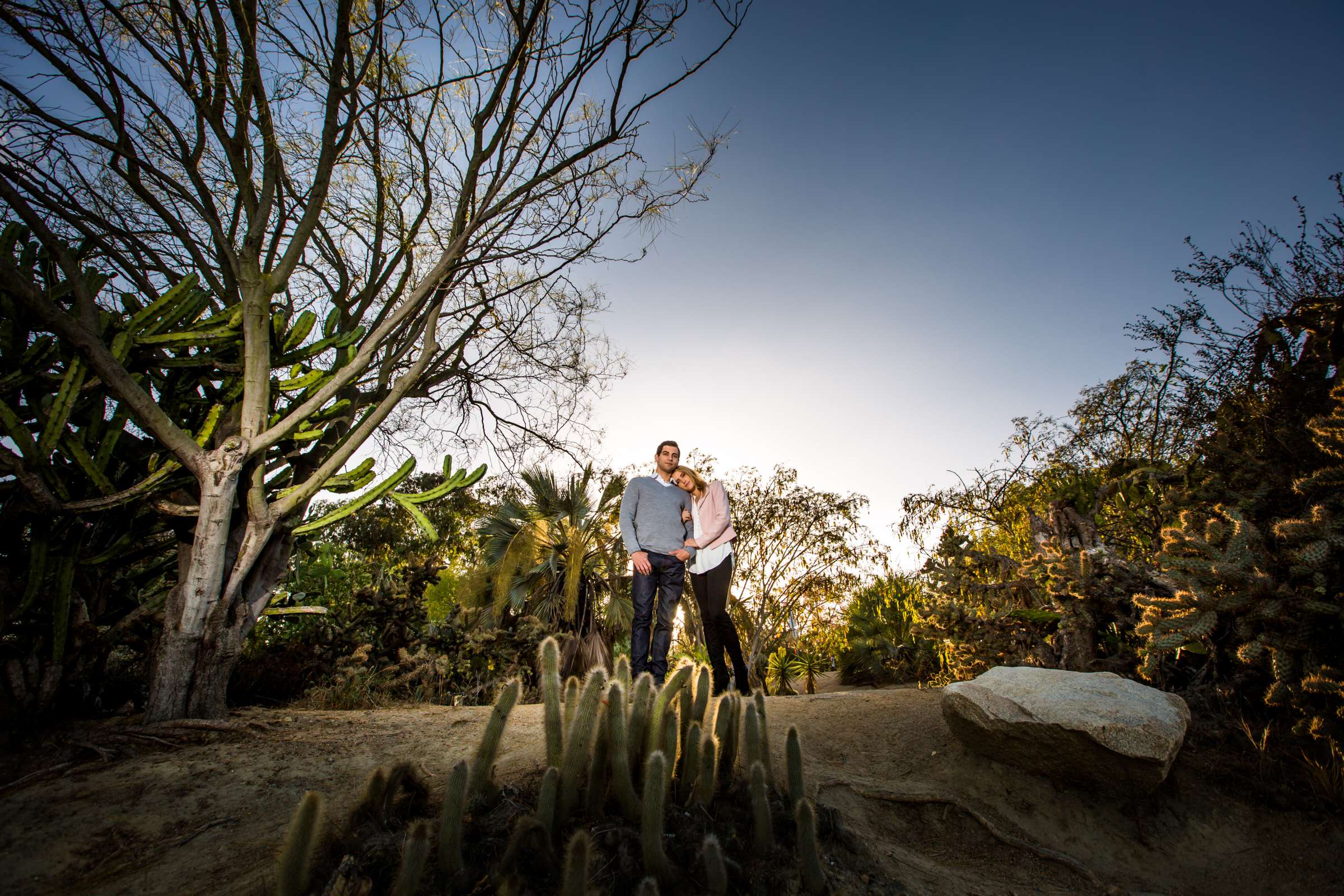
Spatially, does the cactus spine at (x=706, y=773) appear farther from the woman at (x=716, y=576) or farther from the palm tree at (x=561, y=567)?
the palm tree at (x=561, y=567)

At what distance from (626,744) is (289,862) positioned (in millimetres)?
931

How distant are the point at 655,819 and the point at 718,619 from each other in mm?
3157

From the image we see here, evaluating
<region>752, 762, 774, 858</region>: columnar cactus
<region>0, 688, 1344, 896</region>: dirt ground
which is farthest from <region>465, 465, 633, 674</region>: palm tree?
<region>752, 762, 774, 858</region>: columnar cactus

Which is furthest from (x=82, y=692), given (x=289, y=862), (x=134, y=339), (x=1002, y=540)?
(x=1002, y=540)

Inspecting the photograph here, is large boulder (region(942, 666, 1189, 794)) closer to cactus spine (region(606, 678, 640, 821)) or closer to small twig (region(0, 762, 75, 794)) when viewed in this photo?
cactus spine (region(606, 678, 640, 821))

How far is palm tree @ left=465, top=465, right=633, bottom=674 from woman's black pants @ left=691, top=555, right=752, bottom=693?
3855mm

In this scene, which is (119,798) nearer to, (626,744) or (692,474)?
(626,744)

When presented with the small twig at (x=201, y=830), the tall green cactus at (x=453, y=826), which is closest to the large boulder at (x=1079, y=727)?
the tall green cactus at (x=453, y=826)

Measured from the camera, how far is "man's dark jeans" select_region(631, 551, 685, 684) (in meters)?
4.42

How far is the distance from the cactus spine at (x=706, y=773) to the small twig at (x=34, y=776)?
282 centimetres

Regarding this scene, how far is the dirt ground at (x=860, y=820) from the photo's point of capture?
1854mm

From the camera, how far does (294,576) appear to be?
24.4 feet

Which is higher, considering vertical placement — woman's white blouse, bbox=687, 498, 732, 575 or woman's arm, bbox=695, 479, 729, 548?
woman's arm, bbox=695, 479, 729, 548

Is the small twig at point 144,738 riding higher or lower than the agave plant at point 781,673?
higher
